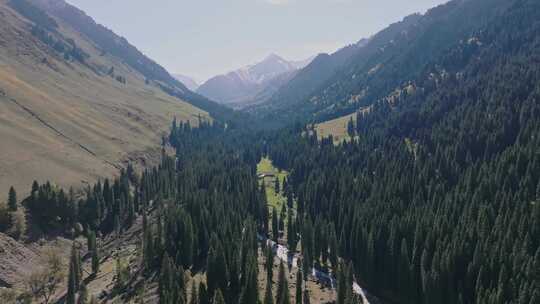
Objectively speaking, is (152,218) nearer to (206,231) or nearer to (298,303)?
(206,231)

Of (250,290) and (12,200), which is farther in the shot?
(12,200)

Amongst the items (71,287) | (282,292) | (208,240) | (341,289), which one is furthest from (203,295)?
(71,287)

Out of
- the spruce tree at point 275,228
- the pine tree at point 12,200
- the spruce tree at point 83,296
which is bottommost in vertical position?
the spruce tree at point 83,296

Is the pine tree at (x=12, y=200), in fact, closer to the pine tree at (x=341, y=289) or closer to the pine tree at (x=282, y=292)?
the pine tree at (x=282, y=292)

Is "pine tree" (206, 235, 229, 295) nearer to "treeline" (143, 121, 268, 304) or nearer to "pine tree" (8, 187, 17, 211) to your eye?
"treeline" (143, 121, 268, 304)

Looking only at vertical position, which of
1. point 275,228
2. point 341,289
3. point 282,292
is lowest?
point 275,228

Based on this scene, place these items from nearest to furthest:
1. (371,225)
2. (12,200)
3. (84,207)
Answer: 1. (371,225)
2. (12,200)
3. (84,207)

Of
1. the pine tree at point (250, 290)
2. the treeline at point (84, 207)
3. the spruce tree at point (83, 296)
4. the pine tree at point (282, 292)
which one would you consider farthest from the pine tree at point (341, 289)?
the treeline at point (84, 207)

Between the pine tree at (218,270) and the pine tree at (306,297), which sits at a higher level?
the pine tree at (218,270)

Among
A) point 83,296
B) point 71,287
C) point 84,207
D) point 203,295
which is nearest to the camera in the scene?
point 203,295

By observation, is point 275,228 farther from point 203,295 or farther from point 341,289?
point 203,295

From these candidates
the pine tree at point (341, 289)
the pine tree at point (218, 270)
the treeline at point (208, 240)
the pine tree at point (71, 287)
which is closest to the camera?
the treeline at point (208, 240)
